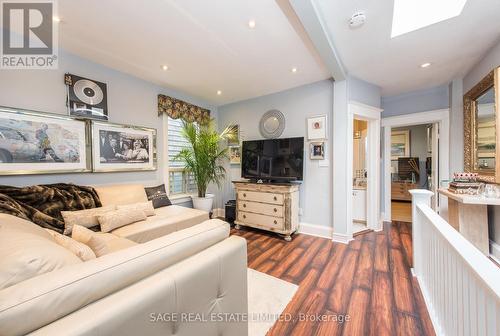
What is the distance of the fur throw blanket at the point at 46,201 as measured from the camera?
5.91 feet

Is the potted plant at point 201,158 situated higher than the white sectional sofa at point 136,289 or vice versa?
the potted plant at point 201,158

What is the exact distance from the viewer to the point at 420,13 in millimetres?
1931

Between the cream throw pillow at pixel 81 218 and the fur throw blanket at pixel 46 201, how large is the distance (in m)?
0.07

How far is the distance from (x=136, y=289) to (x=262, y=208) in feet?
8.76

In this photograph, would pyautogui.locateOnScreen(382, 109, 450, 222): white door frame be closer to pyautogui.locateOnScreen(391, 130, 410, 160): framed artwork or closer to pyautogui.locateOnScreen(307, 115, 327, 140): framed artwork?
pyautogui.locateOnScreen(307, 115, 327, 140): framed artwork

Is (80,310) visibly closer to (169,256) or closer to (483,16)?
(169,256)

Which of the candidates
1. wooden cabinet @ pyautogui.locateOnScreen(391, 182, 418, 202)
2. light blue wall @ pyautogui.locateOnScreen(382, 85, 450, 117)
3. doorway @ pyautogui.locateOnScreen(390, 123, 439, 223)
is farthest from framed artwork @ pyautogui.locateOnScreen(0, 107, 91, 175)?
wooden cabinet @ pyautogui.locateOnScreen(391, 182, 418, 202)

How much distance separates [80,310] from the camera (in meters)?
0.58

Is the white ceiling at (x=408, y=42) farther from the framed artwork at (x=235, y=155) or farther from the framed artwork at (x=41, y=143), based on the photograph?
the framed artwork at (x=41, y=143)

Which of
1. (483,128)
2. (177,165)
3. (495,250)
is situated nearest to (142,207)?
(177,165)

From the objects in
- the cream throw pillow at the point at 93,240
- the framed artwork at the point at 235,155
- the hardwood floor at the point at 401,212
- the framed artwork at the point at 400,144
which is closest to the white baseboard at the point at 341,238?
the hardwood floor at the point at 401,212

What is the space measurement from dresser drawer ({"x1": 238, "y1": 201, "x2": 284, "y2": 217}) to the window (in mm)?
1192

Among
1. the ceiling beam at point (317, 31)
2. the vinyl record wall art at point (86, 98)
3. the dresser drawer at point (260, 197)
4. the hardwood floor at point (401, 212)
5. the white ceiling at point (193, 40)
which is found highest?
the white ceiling at point (193, 40)

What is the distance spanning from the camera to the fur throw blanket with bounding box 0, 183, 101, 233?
1.80 m
